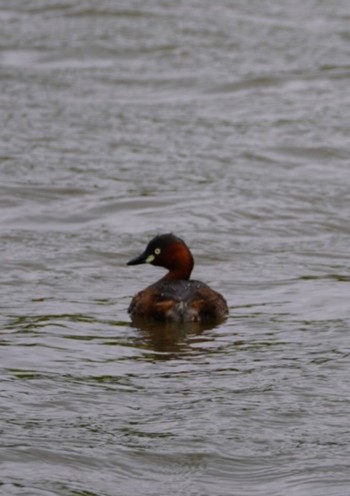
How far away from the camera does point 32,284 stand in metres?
11.8

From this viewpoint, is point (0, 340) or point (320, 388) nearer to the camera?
point (320, 388)

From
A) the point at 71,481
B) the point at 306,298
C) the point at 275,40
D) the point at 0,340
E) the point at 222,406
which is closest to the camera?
the point at 71,481

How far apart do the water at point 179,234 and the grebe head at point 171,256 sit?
0.44 metres

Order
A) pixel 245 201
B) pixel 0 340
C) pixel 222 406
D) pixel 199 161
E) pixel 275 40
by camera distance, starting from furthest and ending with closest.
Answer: pixel 275 40
pixel 199 161
pixel 245 201
pixel 0 340
pixel 222 406

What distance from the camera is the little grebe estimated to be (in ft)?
35.2

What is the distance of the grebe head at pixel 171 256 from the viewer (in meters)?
11.1

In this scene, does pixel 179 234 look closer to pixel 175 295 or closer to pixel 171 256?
pixel 171 256

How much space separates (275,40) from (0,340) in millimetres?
11602

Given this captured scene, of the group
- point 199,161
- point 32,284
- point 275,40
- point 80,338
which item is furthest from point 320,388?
point 275,40

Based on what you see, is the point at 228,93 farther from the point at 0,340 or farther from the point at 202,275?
the point at 0,340

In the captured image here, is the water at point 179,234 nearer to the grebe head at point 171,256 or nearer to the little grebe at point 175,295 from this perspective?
the little grebe at point 175,295

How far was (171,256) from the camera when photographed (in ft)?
36.4

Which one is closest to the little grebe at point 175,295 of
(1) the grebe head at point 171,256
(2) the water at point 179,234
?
(1) the grebe head at point 171,256

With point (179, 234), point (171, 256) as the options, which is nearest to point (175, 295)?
point (171, 256)
